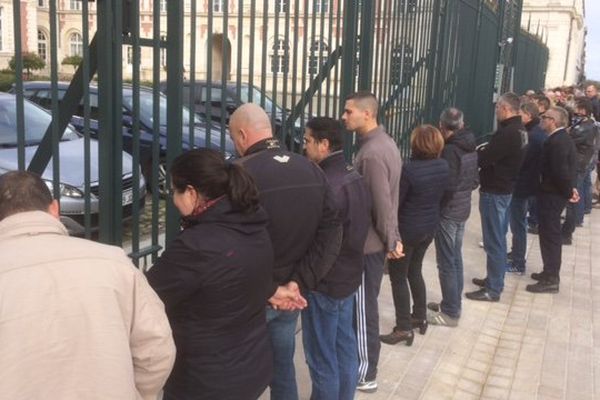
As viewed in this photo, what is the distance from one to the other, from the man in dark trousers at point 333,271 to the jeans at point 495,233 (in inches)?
107

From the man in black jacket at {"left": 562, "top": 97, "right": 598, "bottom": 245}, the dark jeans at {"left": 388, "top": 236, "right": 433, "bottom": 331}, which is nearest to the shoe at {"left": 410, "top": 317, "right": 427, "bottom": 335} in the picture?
the dark jeans at {"left": 388, "top": 236, "right": 433, "bottom": 331}

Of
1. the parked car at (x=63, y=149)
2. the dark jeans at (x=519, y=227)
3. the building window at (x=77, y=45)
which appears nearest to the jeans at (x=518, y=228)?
the dark jeans at (x=519, y=227)

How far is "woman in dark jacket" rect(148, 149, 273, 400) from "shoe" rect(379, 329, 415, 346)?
2407 mm

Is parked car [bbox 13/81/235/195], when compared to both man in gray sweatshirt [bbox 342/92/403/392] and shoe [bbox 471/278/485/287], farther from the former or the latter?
shoe [bbox 471/278/485/287]

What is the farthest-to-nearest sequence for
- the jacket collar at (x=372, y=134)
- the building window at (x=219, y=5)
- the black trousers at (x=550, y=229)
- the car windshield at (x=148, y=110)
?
the black trousers at (x=550, y=229) → the car windshield at (x=148, y=110) → the jacket collar at (x=372, y=134) → the building window at (x=219, y=5)

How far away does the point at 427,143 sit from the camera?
4.23 metres

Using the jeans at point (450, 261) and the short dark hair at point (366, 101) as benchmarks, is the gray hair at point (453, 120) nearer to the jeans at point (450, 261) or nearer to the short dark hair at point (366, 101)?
the jeans at point (450, 261)

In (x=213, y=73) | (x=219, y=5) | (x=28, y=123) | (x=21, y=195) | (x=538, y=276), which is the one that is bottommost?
(x=538, y=276)

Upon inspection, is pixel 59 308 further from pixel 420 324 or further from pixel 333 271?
pixel 420 324

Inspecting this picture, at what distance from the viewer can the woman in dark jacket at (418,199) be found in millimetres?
4238

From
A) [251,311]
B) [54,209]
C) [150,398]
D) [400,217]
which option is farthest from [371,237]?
[54,209]

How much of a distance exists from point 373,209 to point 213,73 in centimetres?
252

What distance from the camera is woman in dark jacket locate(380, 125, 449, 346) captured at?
4.24 meters

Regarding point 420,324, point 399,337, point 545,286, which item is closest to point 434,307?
point 420,324
